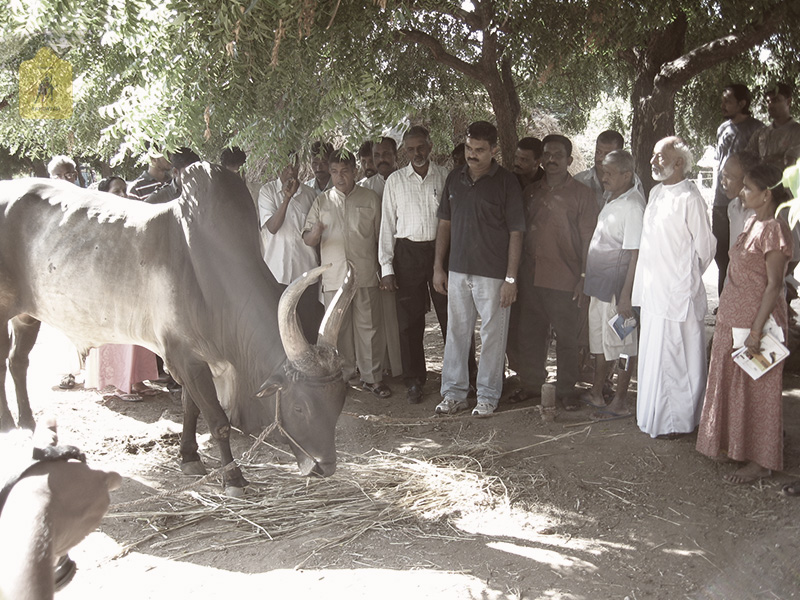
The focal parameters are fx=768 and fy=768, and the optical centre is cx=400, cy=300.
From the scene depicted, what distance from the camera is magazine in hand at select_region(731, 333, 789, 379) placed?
4605 mm

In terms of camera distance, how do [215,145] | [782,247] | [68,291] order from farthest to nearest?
[215,145] → [68,291] → [782,247]

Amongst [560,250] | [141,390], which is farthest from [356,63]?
[141,390]

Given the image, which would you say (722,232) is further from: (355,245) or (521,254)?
(355,245)

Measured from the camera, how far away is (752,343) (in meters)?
4.66

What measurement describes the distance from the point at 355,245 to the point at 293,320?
264 cm

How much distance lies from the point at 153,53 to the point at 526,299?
3.50 metres

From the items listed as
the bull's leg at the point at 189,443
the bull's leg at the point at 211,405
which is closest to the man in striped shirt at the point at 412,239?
the bull's leg at the point at 189,443

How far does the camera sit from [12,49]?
7324 millimetres

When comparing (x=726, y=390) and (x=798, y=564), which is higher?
(x=726, y=390)

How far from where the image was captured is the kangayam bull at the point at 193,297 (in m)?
4.45

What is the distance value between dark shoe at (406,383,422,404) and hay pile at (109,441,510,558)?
1.49 meters

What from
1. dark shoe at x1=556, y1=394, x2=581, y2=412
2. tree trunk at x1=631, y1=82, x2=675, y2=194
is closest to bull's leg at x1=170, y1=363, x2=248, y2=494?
dark shoe at x1=556, y1=394, x2=581, y2=412

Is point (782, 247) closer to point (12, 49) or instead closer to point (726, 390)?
point (726, 390)

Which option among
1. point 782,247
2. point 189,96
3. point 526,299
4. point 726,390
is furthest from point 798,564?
point 189,96
